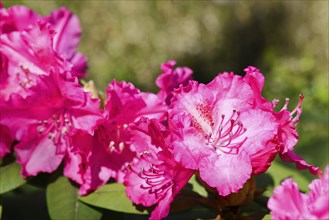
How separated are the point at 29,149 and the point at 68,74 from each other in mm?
193

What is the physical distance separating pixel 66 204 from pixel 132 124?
0.63 feet

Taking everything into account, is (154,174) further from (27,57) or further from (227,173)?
(27,57)

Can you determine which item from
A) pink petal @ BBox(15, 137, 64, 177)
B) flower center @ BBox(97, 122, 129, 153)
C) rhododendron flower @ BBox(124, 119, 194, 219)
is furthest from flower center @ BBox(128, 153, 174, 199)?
pink petal @ BBox(15, 137, 64, 177)

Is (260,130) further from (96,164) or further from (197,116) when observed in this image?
(96,164)

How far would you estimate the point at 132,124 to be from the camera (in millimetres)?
1017

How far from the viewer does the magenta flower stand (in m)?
0.82

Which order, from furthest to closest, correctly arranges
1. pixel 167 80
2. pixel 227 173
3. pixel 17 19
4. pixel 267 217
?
pixel 17 19, pixel 167 80, pixel 267 217, pixel 227 173

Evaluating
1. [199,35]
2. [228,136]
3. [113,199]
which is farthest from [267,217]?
[199,35]

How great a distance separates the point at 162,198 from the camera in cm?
91

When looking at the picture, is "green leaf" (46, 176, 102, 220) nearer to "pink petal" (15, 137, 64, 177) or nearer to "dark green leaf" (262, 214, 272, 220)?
"pink petal" (15, 137, 64, 177)

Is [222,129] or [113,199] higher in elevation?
[222,129]

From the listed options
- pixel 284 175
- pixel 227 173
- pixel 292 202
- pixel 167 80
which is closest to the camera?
pixel 292 202

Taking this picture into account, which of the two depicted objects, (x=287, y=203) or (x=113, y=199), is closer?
(x=287, y=203)

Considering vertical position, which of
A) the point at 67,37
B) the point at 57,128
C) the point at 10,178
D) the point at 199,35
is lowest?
the point at 199,35
